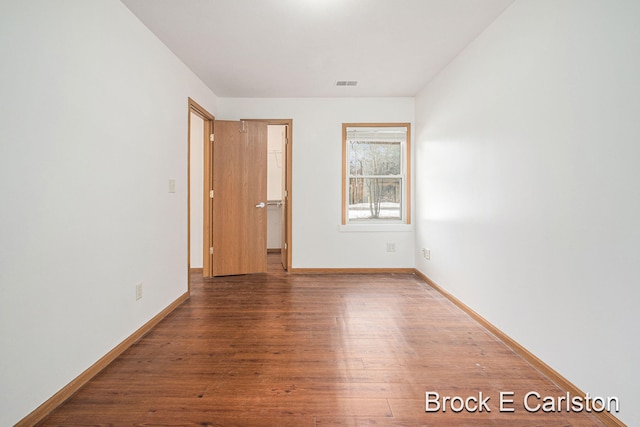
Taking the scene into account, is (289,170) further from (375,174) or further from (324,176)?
(375,174)

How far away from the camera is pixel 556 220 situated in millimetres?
1876

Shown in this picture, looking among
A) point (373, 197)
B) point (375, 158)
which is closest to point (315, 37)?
point (375, 158)

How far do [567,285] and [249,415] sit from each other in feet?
6.26

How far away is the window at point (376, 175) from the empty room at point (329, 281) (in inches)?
25.1

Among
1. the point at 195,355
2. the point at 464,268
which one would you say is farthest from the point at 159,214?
the point at 464,268

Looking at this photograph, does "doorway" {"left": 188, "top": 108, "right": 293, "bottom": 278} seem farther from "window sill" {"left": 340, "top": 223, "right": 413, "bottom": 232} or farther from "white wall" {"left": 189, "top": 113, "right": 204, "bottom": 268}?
"window sill" {"left": 340, "top": 223, "right": 413, "bottom": 232}

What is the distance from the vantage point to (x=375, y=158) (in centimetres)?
464

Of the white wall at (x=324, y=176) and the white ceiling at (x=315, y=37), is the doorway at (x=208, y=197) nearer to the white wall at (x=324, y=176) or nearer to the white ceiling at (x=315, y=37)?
the white wall at (x=324, y=176)

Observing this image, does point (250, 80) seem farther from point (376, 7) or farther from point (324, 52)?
point (376, 7)

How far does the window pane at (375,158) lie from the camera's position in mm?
4613

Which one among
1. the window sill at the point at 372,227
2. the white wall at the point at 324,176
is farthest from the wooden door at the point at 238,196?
the window sill at the point at 372,227

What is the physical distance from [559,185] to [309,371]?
74.9 inches

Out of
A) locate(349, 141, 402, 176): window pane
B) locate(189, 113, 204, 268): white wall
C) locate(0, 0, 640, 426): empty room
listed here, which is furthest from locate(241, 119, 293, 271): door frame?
locate(349, 141, 402, 176): window pane

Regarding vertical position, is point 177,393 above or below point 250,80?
below
